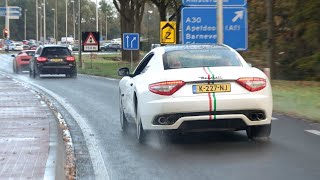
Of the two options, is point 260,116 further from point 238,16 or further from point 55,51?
point 55,51

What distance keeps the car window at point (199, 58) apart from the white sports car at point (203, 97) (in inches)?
0.6

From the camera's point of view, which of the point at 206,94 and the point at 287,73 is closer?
the point at 206,94

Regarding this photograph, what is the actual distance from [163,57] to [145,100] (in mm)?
905

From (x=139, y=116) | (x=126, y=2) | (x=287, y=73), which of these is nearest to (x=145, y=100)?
(x=139, y=116)

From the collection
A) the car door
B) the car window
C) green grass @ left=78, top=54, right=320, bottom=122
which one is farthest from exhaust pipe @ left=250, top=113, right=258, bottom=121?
green grass @ left=78, top=54, right=320, bottom=122

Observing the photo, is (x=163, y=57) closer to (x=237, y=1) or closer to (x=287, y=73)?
(x=237, y=1)

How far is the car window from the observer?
993 cm

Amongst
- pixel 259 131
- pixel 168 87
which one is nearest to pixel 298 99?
pixel 259 131

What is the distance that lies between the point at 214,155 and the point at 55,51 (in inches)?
997

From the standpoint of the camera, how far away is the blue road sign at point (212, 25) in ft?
69.7

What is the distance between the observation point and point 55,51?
33344mm

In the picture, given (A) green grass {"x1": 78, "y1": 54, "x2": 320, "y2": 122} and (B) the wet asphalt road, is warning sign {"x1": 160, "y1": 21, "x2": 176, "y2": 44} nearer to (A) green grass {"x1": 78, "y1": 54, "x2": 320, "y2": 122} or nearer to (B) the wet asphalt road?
(A) green grass {"x1": 78, "y1": 54, "x2": 320, "y2": 122}

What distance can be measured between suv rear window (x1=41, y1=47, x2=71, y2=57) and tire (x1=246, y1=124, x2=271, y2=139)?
24.0 m

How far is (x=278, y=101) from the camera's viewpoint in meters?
17.3
